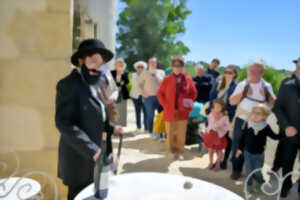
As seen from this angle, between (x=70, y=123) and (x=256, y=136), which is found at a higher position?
(x=70, y=123)

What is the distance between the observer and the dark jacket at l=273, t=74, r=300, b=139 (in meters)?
3.21

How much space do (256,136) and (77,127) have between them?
90.6 inches

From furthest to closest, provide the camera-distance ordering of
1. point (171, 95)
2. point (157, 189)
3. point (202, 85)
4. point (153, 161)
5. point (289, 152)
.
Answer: point (202, 85)
point (153, 161)
point (171, 95)
point (289, 152)
point (157, 189)

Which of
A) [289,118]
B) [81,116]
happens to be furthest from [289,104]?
[81,116]

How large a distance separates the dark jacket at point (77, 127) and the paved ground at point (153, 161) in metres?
0.75

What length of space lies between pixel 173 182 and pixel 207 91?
3908 mm

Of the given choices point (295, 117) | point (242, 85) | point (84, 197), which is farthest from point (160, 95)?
point (84, 197)

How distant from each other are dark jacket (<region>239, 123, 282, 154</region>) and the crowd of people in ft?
0.04

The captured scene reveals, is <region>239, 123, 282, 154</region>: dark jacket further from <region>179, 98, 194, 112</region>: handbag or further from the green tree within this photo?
the green tree

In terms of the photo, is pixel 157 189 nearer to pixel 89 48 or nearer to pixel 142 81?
pixel 89 48

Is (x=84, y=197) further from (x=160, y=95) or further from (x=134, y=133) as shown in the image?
(x=134, y=133)

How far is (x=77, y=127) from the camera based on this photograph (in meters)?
1.97

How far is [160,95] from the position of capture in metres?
4.50

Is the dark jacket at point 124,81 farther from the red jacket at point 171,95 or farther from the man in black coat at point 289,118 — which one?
the man in black coat at point 289,118
